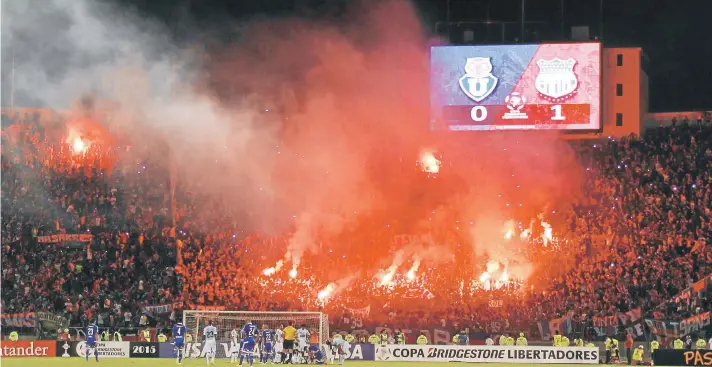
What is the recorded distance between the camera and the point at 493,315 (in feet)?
134

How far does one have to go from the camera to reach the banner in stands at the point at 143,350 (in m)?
38.2

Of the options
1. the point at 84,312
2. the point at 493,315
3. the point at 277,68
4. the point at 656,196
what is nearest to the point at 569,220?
the point at 656,196

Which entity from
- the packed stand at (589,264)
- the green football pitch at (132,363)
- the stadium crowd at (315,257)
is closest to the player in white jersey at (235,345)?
the green football pitch at (132,363)

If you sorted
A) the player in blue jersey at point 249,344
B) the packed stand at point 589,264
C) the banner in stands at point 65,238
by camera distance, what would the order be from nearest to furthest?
the player in blue jersey at point 249,344 < the packed stand at point 589,264 < the banner in stands at point 65,238

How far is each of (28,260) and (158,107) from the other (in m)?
7.55

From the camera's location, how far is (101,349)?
3850 cm

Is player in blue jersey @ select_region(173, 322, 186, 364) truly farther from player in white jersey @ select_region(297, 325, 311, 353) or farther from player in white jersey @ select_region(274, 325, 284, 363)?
player in white jersey @ select_region(297, 325, 311, 353)

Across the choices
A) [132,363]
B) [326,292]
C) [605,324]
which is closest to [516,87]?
[326,292]

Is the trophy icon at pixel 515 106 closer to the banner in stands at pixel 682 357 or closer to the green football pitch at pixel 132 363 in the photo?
the green football pitch at pixel 132 363

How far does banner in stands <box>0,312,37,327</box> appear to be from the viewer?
136ft

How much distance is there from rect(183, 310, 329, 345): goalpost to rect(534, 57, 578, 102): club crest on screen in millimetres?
13182

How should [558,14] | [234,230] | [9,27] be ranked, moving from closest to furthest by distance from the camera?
[9,27] → [234,230] → [558,14]

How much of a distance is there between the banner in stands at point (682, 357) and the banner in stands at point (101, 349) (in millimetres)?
16089

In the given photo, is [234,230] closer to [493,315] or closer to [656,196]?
[493,315]
